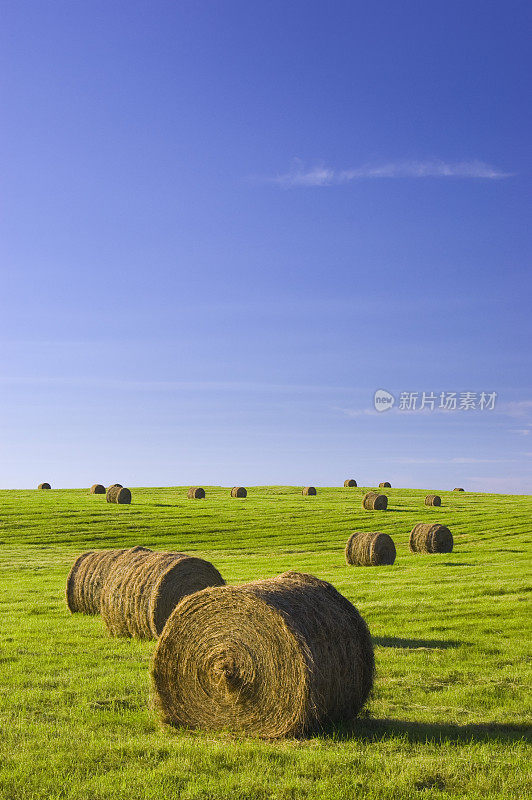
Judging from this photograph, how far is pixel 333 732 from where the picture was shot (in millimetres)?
8328

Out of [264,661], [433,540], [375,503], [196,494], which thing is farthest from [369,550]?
[196,494]

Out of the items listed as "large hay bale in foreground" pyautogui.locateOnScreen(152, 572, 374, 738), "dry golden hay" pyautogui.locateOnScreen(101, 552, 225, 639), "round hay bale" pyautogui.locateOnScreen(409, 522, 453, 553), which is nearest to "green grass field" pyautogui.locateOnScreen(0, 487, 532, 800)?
"large hay bale in foreground" pyautogui.locateOnScreen(152, 572, 374, 738)

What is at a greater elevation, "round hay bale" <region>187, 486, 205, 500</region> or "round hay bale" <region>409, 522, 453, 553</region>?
"round hay bale" <region>187, 486, 205, 500</region>

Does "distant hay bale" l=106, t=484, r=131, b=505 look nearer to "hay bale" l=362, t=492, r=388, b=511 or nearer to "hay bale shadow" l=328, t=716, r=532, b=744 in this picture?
"hay bale" l=362, t=492, r=388, b=511

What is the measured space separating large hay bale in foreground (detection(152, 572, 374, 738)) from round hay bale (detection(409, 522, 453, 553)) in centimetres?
2586

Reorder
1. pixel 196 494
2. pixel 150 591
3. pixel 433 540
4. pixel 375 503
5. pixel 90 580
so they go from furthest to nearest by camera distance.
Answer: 1. pixel 196 494
2. pixel 375 503
3. pixel 433 540
4. pixel 90 580
5. pixel 150 591

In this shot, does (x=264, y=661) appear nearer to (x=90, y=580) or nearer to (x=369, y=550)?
(x=90, y=580)

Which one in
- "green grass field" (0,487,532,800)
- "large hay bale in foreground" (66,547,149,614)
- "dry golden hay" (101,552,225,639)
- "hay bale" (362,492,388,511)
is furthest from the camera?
Answer: "hay bale" (362,492,388,511)

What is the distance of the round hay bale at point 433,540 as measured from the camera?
3438cm

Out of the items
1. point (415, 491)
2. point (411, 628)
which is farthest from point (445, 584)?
point (415, 491)

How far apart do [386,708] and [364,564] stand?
20692 millimetres

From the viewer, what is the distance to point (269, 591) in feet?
30.4

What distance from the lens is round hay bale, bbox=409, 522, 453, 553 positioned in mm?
34375

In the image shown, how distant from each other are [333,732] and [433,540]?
27.2m
